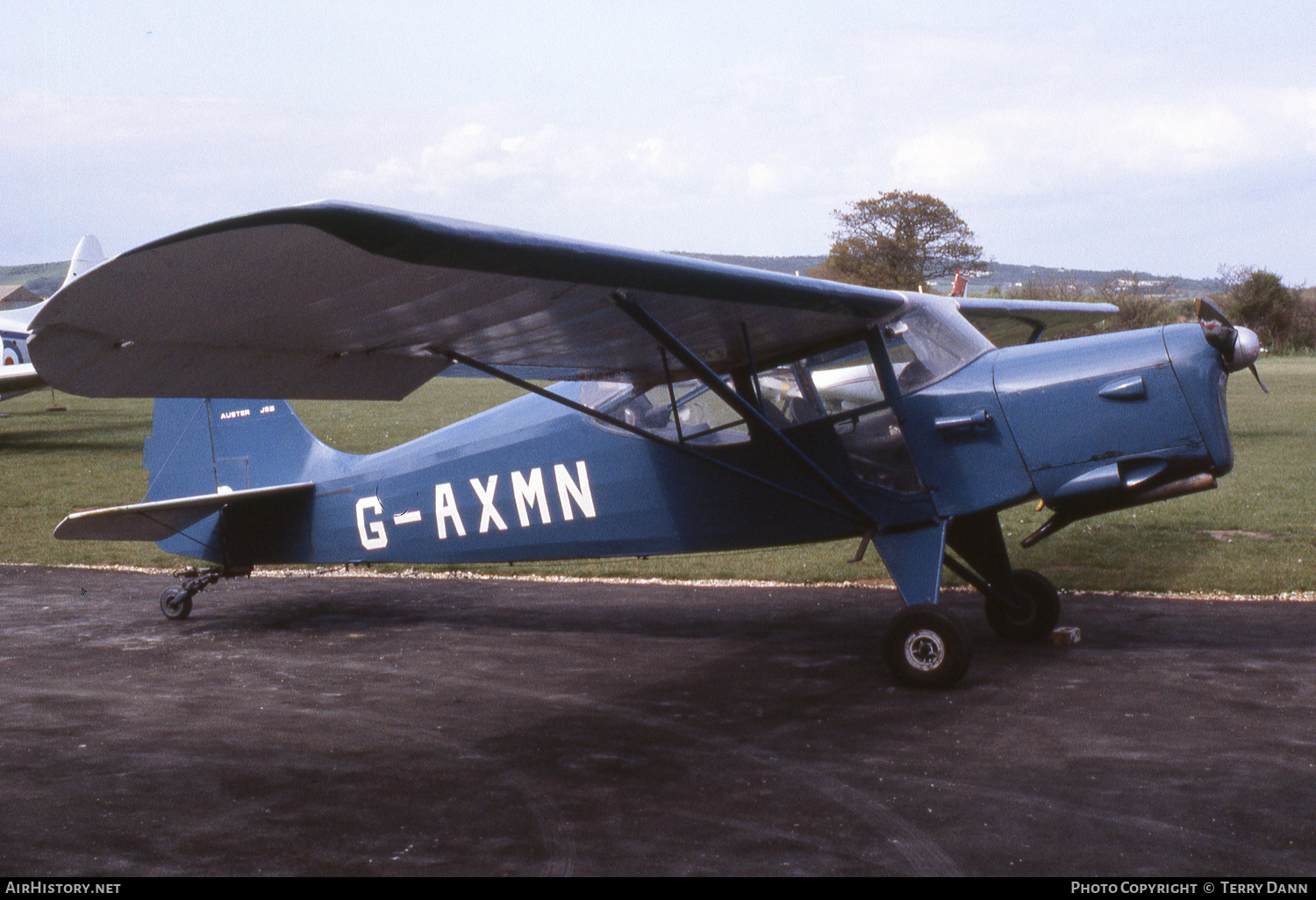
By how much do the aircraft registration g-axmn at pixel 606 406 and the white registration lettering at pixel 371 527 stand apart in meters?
0.02

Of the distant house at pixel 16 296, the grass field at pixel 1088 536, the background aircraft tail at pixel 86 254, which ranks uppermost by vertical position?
the distant house at pixel 16 296

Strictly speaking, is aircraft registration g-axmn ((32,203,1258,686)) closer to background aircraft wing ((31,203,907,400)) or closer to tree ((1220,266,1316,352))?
background aircraft wing ((31,203,907,400))

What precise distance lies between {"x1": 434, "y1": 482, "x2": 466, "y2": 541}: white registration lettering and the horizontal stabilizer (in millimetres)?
1284

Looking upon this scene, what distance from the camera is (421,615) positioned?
30.2ft

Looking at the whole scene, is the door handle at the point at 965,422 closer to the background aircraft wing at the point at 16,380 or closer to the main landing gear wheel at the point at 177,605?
the main landing gear wheel at the point at 177,605

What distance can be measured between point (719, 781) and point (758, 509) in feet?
8.71

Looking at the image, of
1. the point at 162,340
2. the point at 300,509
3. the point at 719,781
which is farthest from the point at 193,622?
the point at 719,781

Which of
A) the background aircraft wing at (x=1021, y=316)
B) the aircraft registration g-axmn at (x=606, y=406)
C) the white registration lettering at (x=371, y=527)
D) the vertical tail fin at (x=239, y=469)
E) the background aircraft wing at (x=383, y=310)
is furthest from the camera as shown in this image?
the background aircraft wing at (x=1021, y=316)

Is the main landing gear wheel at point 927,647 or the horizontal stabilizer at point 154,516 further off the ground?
the horizontal stabilizer at point 154,516

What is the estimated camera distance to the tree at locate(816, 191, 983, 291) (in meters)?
76.2

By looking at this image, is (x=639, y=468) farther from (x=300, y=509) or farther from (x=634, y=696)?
(x=300, y=509)

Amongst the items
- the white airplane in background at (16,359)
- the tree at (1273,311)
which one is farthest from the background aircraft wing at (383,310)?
the tree at (1273,311)

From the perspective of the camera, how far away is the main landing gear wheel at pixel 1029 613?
296 inches

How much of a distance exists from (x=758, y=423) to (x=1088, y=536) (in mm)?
6911
